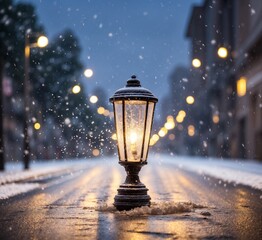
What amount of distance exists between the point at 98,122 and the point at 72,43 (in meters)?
27.3

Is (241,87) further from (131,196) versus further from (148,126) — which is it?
(131,196)

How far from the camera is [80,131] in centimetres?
8050

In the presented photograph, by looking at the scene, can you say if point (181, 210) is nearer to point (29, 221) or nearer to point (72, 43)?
point (29, 221)

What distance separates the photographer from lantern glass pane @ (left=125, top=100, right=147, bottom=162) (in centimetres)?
1145

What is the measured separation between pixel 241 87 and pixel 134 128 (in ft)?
170

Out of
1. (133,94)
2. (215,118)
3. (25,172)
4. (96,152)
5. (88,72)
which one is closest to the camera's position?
(133,94)

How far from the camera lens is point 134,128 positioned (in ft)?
37.8

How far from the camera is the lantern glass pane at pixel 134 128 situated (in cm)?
1145

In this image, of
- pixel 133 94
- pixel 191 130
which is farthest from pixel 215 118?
pixel 133 94

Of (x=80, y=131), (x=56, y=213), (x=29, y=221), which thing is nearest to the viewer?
(x=29, y=221)

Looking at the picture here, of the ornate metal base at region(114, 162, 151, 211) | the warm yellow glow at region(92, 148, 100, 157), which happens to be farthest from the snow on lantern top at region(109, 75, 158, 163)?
the warm yellow glow at region(92, 148, 100, 157)

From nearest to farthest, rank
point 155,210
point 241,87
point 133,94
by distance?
point 155,210 → point 133,94 → point 241,87

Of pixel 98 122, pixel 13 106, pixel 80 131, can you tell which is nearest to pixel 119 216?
pixel 13 106

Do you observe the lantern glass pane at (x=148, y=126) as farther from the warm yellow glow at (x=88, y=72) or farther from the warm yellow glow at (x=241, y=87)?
the warm yellow glow at (x=241, y=87)
